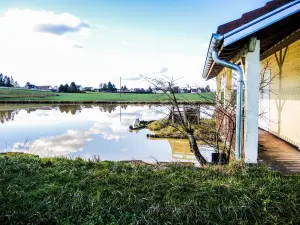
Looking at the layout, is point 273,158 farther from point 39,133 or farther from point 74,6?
point 39,133

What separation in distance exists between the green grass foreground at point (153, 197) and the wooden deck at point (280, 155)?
0.73 metres

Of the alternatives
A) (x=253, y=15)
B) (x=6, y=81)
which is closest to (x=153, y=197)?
(x=253, y=15)

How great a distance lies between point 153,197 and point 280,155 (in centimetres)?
374

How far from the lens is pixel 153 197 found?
154 inches

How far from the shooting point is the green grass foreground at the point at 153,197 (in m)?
3.55

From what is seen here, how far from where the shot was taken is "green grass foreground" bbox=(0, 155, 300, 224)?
355 cm

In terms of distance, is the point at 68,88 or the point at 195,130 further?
the point at 68,88

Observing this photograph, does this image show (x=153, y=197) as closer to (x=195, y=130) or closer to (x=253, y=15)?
(x=253, y=15)

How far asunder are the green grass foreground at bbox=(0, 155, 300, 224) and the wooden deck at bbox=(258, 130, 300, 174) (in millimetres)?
729

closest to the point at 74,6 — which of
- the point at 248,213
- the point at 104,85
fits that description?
the point at 248,213

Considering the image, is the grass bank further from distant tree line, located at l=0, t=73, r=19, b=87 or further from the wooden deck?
distant tree line, located at l=0, t=73, r=19, b=87

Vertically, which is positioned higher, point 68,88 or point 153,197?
point 68,88

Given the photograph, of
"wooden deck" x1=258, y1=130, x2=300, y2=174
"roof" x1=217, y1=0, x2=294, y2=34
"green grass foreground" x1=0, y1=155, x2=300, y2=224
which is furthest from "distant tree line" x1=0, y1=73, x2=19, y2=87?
"roof" x1=217, y1=0, x2=294, y2=34

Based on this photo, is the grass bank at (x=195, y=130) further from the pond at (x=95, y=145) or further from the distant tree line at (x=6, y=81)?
the distant tree line at (x=6, y=81)
